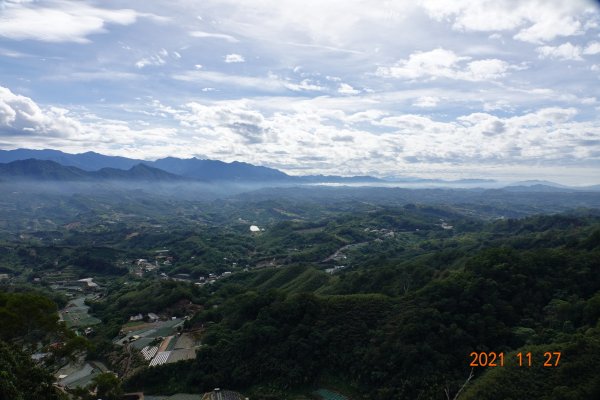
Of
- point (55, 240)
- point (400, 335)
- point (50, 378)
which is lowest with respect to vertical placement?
point (55, 240)

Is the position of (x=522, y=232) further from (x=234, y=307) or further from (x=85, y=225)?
(x=85, y=225)

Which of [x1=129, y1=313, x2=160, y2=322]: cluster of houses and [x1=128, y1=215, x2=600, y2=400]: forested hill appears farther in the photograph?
[x1=129, y1=313, x2=160, y2=322]: cluster of houses

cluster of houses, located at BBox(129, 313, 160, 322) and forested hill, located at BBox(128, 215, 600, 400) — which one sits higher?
forested hill, located at BBox(128, 215, 600, 400)

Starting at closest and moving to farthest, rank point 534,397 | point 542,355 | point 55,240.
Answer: point 534,397 → point 542,355 → point 55,240

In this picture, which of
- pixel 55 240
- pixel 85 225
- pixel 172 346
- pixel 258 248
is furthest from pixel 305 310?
pixel 85 225

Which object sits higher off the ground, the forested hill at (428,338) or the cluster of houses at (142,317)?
the forested hill at (428,338)

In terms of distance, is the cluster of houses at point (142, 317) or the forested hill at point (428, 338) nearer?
the forested hill at point (428, 338)

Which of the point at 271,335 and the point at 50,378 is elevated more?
the point at 50,378

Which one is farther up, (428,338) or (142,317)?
(428,338)
